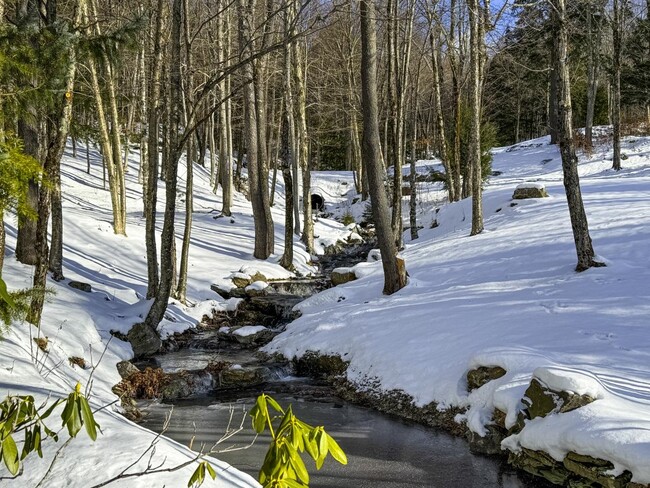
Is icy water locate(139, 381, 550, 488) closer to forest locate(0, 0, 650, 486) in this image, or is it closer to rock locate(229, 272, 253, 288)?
forest locate(0, 0, 650, 486)

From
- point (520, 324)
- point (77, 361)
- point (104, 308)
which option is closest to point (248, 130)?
point (104, 308)

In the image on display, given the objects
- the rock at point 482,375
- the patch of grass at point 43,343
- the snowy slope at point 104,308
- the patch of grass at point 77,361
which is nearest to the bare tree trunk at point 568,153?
the rock at point 482,375

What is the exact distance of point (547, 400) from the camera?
5.63 m

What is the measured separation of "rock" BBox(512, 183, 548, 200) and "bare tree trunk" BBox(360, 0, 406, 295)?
7.49 m

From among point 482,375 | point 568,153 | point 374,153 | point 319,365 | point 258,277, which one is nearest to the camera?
point 482,375

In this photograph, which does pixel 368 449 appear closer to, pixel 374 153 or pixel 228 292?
pixel 374 153

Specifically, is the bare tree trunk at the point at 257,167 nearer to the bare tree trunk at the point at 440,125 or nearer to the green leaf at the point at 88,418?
the bare tree trunk at the point at 440,125

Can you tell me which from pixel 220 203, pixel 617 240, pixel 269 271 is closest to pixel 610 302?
pixel 617 240

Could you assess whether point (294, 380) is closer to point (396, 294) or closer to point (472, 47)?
point (396, 294)

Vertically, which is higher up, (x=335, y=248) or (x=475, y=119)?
(x=475, y=119)

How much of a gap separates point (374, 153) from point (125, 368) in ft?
19.9

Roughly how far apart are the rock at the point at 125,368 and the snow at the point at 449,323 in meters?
0.16

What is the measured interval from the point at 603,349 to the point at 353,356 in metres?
3.86

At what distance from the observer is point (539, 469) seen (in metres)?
5.55
